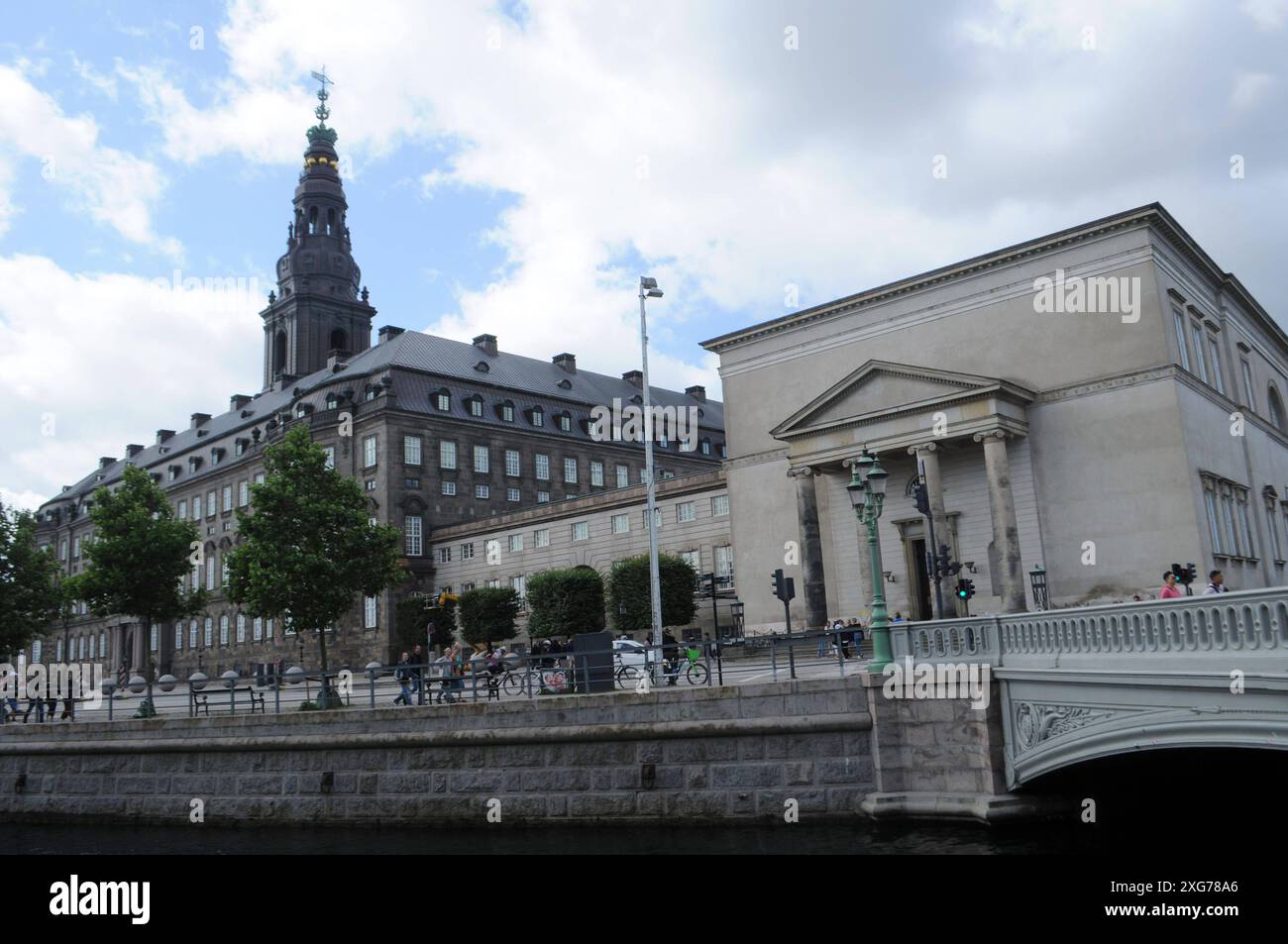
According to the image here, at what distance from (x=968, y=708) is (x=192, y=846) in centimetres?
1521

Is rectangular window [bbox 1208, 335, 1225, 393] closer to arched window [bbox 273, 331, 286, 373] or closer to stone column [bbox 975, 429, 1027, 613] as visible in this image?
stone column [bbox 975, 429, 1027, 613]

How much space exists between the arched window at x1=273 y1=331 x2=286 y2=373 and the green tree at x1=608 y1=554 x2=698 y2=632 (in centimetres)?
4979

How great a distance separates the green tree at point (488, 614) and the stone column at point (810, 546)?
21381 mm

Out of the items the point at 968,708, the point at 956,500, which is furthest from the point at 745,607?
the point at 968,708

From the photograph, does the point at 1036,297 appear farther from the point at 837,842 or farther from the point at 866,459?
the point at 837,842

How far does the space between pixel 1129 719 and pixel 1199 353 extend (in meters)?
31.4

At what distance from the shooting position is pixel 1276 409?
167 ft

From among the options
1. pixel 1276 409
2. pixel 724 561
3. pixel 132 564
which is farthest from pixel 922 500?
pixel 132 564

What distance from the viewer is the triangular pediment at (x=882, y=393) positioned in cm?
3647

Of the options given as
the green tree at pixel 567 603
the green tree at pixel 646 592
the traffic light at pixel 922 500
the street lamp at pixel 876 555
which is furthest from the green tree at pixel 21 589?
the street lamp at pixel 876 555

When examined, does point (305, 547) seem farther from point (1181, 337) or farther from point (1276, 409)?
point (1276, 409)

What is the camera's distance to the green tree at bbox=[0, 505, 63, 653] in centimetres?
4784

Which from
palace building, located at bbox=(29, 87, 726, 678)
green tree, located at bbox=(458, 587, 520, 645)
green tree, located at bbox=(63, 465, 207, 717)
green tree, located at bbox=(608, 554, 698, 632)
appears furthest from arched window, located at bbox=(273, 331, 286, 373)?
green tree, located at bbox=(63, 465, 207, 717)
